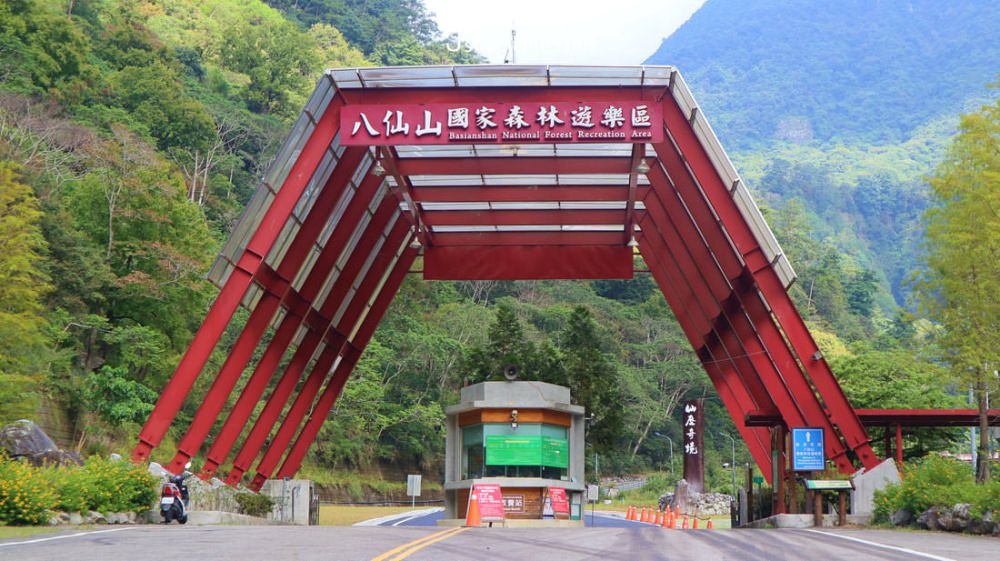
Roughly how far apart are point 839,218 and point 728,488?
10608 centimetres

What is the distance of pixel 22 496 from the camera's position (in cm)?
1797

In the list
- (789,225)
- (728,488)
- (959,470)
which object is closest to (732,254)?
(959,470)

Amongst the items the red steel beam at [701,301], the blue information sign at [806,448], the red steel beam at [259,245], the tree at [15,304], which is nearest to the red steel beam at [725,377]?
the red steel beam at [701,301]

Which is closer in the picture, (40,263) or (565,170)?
(565,170)

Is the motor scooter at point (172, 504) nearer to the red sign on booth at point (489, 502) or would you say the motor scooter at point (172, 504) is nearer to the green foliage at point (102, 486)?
the green foliage at point (102, 486)

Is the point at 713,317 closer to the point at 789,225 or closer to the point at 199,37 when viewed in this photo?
the point at 199,37

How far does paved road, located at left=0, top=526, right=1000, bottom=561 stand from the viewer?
12.3m

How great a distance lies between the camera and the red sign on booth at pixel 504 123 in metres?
26.1

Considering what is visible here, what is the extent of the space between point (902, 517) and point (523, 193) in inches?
692

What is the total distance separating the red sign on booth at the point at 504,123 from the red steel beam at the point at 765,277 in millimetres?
873

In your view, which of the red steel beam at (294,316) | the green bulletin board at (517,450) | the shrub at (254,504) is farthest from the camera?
the green bulletin board at (517,450)

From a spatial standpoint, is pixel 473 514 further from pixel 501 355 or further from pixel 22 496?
pixel 501 355

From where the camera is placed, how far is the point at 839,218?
583 feet

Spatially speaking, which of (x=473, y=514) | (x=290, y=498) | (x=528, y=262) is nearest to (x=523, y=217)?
(x=528, y=262)
